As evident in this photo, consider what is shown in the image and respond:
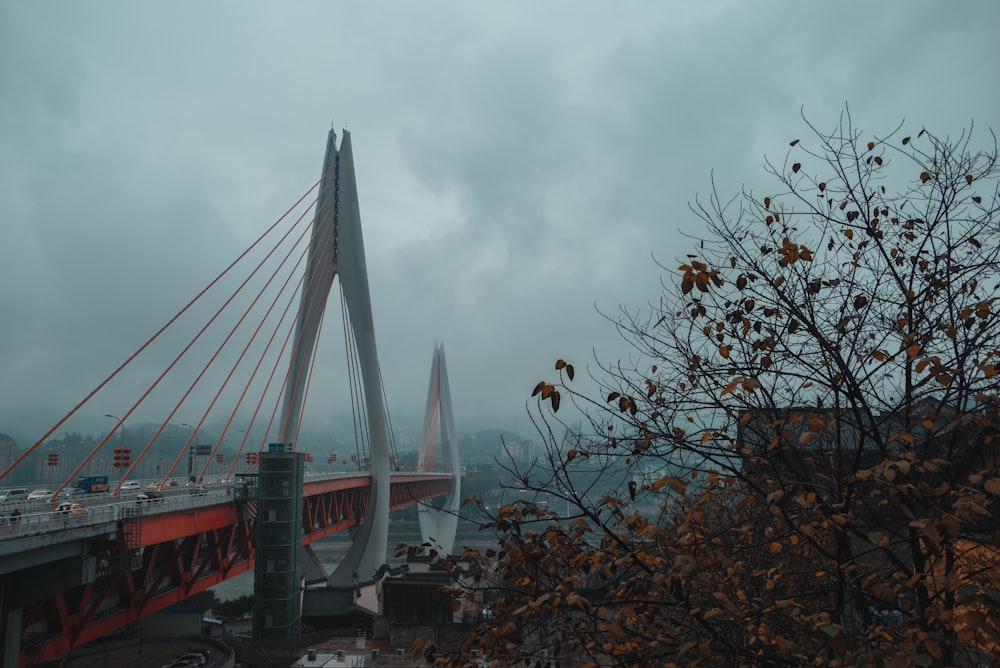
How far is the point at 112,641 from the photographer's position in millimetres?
29453

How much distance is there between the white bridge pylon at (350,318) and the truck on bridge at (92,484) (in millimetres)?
8320

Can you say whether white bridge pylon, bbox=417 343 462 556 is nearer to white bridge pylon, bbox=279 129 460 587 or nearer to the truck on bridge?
white bridge pylon, bbox=279 129 460 587

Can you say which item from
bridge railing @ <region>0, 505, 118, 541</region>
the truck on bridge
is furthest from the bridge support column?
bridge railing @ <region>0, 505, 118, 541</region>

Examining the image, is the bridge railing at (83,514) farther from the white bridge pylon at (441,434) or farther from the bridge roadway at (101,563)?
the white bridge pylon at (441,434)

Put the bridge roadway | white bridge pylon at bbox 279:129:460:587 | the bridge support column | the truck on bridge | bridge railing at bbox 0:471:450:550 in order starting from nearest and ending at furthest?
bridge railing at bbox 0:471:450:550 < the bridge roadway < the bridge support column < the truck on bridge < white bridge pylon at bbox 279:129:460:587

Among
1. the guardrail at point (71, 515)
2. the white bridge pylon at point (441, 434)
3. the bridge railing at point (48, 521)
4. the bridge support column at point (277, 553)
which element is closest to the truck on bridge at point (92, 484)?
the guardrail at point (71, 515)

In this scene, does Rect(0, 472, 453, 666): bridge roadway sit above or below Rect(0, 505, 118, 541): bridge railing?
below

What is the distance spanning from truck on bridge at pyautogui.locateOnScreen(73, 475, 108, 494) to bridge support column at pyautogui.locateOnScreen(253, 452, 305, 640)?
7.30 metres

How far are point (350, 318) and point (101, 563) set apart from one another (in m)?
21.4

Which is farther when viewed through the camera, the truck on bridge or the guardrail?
the truck on bridge

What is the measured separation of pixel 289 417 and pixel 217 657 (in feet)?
38.1

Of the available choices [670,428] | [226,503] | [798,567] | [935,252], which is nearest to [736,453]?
[670,428]

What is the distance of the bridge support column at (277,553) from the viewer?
24.5 meters

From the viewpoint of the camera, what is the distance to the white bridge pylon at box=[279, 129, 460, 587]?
34.4 m
